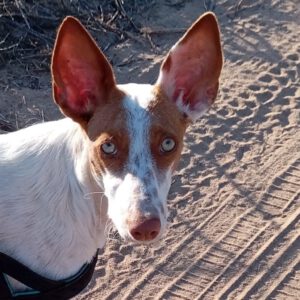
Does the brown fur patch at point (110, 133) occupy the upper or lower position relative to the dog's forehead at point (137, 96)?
lower

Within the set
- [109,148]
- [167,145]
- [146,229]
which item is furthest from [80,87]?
[146,229]

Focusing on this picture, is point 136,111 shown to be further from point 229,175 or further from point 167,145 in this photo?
point 229,175

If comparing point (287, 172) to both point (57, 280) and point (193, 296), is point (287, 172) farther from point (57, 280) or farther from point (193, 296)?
point (57, 280)

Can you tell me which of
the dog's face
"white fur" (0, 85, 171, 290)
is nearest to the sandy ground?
"white fur" (0, 85, 171, 290)

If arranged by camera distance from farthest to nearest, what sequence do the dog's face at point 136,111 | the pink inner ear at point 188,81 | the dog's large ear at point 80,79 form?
the pink inner ear at point 188,81, the dog's large ear at point 80,79, the dog's face at point 136,111

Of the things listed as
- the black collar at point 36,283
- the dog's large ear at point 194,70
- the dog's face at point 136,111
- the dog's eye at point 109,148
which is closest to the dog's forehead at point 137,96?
the dog's face at point 136,111

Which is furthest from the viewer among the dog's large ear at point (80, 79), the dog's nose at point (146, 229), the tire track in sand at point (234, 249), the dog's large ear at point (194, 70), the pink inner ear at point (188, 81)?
the tire track in sand at point (234, 249)

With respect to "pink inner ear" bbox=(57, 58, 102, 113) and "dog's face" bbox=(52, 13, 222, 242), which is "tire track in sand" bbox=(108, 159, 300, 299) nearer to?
"dog's face" bbox=(52, 13, 222, 242)

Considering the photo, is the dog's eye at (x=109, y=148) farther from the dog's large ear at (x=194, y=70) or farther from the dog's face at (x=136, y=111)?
the dog's large ear at (x=194, y=70)
